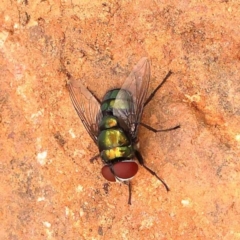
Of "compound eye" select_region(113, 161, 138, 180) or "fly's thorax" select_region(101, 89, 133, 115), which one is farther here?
"fly's thorax" select_region(101, 89, 133, 115)

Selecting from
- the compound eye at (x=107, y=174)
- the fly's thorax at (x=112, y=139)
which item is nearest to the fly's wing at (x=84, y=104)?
the fly's thorax at (x=112, y=139)

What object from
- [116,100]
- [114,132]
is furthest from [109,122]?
[116,100]

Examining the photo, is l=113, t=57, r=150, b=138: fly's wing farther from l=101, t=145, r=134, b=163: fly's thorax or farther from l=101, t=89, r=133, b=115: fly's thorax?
l=101, t=145, r=134, b=163: fly's thorax

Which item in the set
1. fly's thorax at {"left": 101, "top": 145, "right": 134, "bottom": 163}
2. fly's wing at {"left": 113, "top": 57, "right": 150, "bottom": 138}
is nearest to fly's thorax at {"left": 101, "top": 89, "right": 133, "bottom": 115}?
fly's wing at {"left": 113, "top": 57, "right": 150, "bottom": 138}

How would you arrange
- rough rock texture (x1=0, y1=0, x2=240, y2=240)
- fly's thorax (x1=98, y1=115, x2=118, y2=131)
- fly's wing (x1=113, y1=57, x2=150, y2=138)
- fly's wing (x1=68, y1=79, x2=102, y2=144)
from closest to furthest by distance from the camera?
rough rock texture (x1=0, y1=0, x2=240, y2=240)
fly's wing (x1=113, y1=57, x2=150, y2=138)
fly's thorax (x1=98, y1=115, x2=118, y2=131)
fly's wing (x1=68, y1=79, x2=102, y2=144)

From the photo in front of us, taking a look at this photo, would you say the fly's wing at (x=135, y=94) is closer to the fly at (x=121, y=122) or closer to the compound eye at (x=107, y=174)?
the fly at (x=121, y=122)

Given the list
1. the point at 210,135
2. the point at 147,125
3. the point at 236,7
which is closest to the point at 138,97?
the point at 147,125
